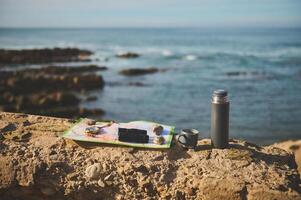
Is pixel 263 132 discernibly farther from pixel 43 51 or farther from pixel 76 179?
pixel 43 51

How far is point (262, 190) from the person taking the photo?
2.52 metres

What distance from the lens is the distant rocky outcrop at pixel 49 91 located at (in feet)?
43.3

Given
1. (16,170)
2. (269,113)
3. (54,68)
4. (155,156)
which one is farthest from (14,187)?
(54,68)

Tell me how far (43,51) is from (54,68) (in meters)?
10.4

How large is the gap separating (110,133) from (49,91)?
14715 millimetres

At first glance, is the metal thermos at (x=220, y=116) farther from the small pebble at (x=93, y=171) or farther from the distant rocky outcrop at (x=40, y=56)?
the distant rocky outcrop at (x=40, y=56)

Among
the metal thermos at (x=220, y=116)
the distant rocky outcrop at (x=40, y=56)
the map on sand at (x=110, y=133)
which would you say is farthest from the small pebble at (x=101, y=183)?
the distant rocky outcrop at (x=40, y=56)

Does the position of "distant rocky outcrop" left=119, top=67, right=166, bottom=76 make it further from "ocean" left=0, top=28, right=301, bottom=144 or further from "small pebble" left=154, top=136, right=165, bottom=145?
"small pebble" left=154, top=136, right=165, bottom=145

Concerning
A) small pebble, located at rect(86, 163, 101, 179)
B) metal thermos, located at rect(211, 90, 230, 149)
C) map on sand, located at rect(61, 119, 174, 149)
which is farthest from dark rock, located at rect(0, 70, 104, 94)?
metal thermos, located at rect(211, 90, 230, 149)

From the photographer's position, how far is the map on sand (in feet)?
10.1

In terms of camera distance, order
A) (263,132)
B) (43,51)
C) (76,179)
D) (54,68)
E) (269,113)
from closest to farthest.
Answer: (76,179) → (263,132) → (269,113) → (54,68) → (43,51)

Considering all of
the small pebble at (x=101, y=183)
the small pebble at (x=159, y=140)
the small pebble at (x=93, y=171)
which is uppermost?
the small pebble at (x=159, y=140)

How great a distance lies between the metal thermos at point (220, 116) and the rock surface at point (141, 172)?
0.11m

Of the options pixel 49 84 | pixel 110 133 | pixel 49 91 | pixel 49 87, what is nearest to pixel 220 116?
pixel 110 133
